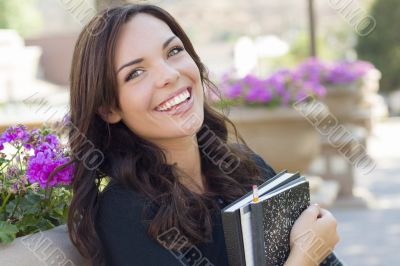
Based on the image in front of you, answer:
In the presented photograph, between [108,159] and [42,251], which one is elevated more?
[108,159]

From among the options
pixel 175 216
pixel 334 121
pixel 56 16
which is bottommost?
pixel 175 216

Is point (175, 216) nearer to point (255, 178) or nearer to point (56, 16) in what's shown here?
point (255, 178)

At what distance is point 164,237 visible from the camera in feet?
5.58

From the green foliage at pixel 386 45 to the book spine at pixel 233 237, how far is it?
18.2m

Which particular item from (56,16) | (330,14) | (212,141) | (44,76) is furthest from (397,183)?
(56,16)

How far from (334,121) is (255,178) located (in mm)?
5659

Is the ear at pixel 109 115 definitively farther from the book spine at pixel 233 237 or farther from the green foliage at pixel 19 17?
the green foliage at pixel 19 17

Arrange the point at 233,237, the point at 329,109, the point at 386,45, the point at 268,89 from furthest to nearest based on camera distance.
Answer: the point at 386,45 < the point at 329,109 < the point at 268,89 < the point at 233,237

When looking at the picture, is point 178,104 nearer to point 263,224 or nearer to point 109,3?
point 263,224

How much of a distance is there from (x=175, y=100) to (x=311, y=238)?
47 cm

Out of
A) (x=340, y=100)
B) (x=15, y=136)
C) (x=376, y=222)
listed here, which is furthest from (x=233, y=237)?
(x=340, y=100)

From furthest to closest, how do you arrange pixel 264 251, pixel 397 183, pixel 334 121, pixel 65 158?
1. pixel 397 183
2. pixel 334 121
3. pixel 65 158
4. pixel 264 251

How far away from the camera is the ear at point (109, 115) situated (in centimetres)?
187

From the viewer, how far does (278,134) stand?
6.53 meters
